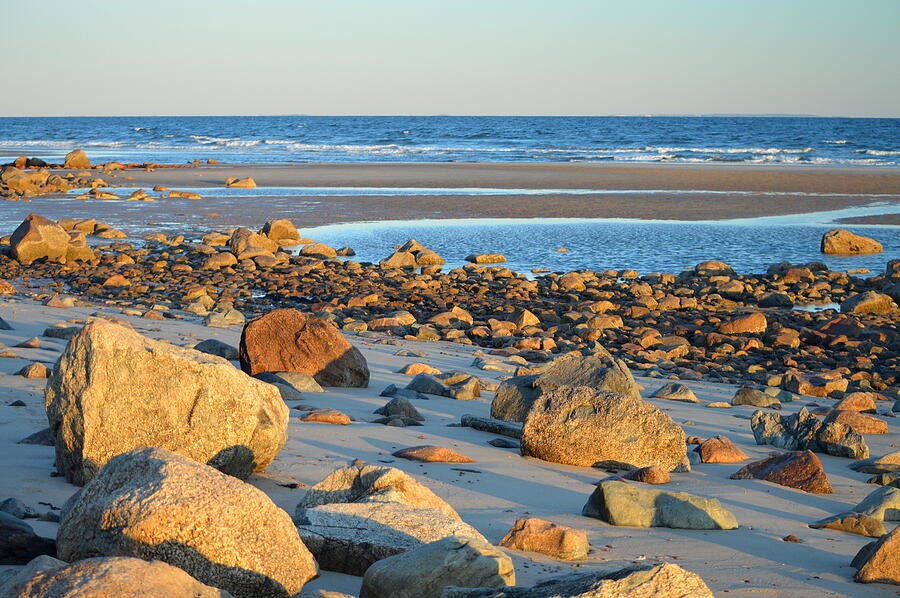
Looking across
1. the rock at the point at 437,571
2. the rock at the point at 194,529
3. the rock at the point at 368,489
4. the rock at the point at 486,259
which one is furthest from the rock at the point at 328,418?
the rock at the point at 486,259

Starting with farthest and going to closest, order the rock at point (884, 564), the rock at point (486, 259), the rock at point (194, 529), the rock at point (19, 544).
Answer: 1. the rock at point (486, 259)
2. the rock at point (884, 564)
3. the rock at point (19, 544)
4. the rock at point (194, 529)

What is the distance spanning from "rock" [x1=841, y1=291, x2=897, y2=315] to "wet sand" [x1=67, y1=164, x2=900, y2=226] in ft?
35.8

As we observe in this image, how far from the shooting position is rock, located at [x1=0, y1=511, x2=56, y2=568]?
3143 millimetres

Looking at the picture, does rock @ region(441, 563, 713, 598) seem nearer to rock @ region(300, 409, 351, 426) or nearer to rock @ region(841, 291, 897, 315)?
rock @ region(300, 409, 351, 426)

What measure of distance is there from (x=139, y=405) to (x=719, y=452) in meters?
3.61

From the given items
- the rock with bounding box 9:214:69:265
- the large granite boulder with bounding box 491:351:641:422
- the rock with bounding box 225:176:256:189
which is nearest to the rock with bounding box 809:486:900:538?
the large granite boulder with bounding box 491:351:641:422

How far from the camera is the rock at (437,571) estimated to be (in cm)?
296

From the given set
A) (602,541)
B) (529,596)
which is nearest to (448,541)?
(529,596)

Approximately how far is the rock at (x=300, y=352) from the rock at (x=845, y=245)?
14265mm

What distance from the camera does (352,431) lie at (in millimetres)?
5707

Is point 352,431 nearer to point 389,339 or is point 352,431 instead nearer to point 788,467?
point 788,467

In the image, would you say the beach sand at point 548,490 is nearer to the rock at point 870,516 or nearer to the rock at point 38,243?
the rock at point 870,516

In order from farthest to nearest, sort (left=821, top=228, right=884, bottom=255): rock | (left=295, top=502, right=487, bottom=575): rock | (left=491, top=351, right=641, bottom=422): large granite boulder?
1. (left=821, top=228, right=884, bottom=255): rock
2. (left=491, top=351, right=641, bottom=422): large granite boulder
3. (left=295, top=502, right=487, bottom=575): rock

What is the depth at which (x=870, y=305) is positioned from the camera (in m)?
12.7
